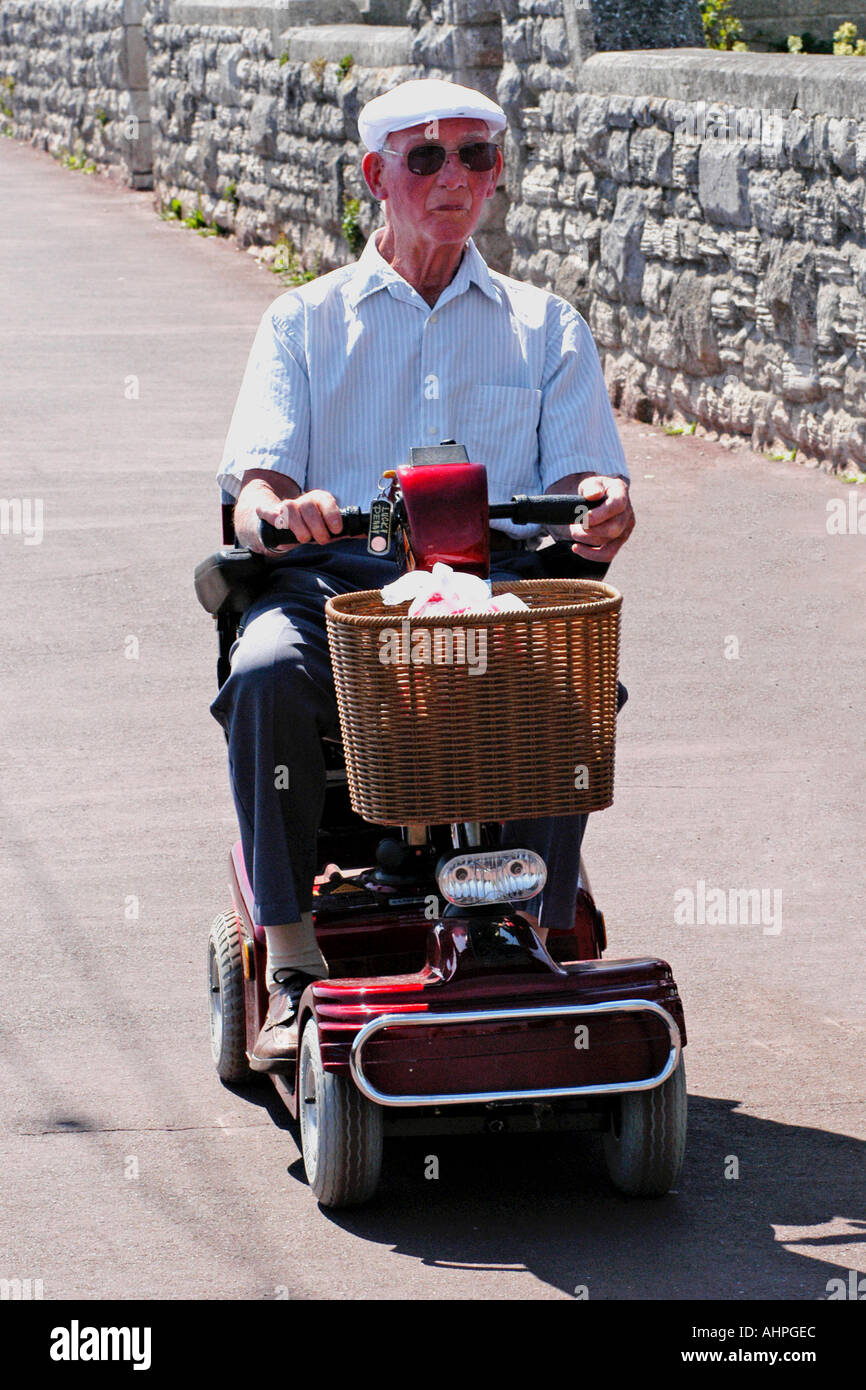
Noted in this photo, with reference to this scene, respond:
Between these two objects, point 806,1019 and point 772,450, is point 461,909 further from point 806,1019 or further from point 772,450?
point 772,450

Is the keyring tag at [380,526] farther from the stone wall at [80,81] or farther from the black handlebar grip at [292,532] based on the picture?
the stone wall at [80,81]

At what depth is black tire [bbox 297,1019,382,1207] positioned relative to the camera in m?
3.21

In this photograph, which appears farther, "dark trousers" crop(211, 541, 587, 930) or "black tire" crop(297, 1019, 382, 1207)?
"dark trousers" crop(211, 541, 587, 930)

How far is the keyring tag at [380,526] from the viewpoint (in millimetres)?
3252

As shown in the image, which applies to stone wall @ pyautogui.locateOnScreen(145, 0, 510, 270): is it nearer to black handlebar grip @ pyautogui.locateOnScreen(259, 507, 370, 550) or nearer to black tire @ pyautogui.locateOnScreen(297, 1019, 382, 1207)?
black handlebar grip @ pyautogui.locateOnScreen(259, 507, 370, 550)

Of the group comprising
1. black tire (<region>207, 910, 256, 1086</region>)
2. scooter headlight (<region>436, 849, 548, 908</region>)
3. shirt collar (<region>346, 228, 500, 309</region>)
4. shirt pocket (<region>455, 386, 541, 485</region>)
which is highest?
shirt collar (<region>346, 228, 500, 309</region>)

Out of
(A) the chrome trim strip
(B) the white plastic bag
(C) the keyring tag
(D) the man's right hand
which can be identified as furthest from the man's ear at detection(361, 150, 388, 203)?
(A) the chrome trim strip

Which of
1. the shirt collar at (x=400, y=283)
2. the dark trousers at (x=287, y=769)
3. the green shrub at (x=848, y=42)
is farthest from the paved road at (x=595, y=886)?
the green shrub at (x=848, y=42)

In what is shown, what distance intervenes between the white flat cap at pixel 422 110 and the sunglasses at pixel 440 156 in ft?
0.15

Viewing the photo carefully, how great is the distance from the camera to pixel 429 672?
3.01 m

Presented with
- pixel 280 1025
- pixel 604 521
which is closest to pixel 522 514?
pixel 604 521

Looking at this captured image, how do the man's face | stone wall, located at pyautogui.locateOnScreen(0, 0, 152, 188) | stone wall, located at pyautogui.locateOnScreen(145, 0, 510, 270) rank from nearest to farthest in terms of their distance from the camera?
1. the man's face
2. stone wall, located at pyautogui.locateOnScreen(145, 0, 510, 270)
3. stone wall, located at pyautogui.locateOnScreen(0, 0, 152, 188)

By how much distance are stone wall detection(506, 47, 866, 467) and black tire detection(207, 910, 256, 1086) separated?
17.2 feet

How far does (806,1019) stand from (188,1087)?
1.29 m
